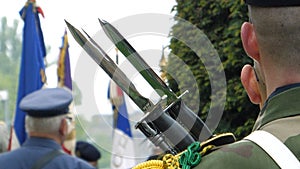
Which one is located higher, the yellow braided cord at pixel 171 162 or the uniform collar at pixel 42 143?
the yellow braided cord at pixel 171 162

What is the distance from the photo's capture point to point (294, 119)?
6.23ft

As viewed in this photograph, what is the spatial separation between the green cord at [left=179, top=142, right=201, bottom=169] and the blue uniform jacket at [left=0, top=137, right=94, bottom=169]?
272 cm

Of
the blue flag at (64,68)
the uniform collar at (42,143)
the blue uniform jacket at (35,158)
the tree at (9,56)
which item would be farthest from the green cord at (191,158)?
the tree at (9,56)

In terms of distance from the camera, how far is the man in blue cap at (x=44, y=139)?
182 inches

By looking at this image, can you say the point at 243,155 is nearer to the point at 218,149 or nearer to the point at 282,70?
the point at 218,149

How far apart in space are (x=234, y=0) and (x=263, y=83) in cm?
192

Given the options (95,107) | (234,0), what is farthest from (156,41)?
(234,0)

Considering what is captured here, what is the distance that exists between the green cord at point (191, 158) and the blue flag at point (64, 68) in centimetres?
591

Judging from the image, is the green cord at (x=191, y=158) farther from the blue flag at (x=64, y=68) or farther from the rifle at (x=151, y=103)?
the blue flag at (x=64, y=68)

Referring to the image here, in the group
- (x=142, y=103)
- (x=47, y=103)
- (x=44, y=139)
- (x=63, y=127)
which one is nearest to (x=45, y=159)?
(x=44, y=139)

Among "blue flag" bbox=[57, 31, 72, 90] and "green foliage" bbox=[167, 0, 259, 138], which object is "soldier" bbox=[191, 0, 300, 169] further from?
"blue flag" bbox=[57, 31, 72, 90]

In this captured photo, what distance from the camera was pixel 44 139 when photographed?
4785mm

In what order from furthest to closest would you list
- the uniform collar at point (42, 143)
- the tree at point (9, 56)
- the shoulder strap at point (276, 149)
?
the tree at point (9, 56), the uniform collar at point (42, 143), the shoulder strap at point (276, 149)

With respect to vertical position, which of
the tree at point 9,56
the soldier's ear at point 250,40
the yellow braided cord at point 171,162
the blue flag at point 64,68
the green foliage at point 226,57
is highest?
the soldier's ear at point 250,40
